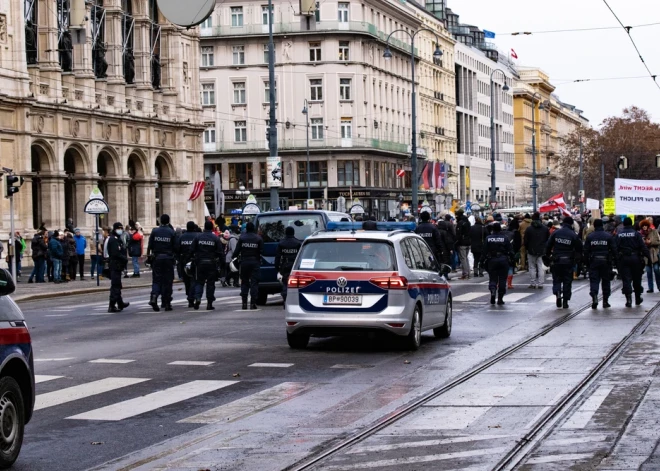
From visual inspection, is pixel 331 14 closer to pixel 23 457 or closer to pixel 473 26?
pixel 473 26

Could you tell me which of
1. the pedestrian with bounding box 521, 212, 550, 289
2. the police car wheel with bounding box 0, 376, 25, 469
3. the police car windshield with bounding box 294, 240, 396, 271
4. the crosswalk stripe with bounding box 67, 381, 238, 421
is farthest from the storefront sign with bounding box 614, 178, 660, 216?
the police car wheel with bounding box 0, 376, 25, 469

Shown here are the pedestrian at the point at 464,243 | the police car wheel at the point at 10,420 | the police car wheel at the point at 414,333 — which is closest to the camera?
the police car wheel at the point at 10,420

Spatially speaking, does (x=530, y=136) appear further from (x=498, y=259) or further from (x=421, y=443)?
(x=421, y=443)

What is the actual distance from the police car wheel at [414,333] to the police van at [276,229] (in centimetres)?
926

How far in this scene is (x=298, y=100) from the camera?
331ft

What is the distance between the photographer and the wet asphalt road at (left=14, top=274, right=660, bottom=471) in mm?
9852

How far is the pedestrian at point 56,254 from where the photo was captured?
136 feet

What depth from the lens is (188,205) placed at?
7338 cm

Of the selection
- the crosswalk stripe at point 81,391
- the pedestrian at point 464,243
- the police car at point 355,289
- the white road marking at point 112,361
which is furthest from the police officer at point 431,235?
the crosswalk stripe at point 81,391

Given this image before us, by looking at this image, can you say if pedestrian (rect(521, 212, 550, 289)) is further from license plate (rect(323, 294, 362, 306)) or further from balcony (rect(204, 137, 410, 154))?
balcony (rect(204, 137, 410, 154))

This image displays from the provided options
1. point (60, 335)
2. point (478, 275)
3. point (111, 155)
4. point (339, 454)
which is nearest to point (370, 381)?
point (339, 454)

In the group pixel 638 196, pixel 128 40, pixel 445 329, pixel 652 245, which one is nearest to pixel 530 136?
pixel 128 40

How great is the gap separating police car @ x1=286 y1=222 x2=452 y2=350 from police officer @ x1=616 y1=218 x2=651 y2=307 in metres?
8.95

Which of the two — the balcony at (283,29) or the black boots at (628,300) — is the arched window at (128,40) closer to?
the balcony at (283,29)
